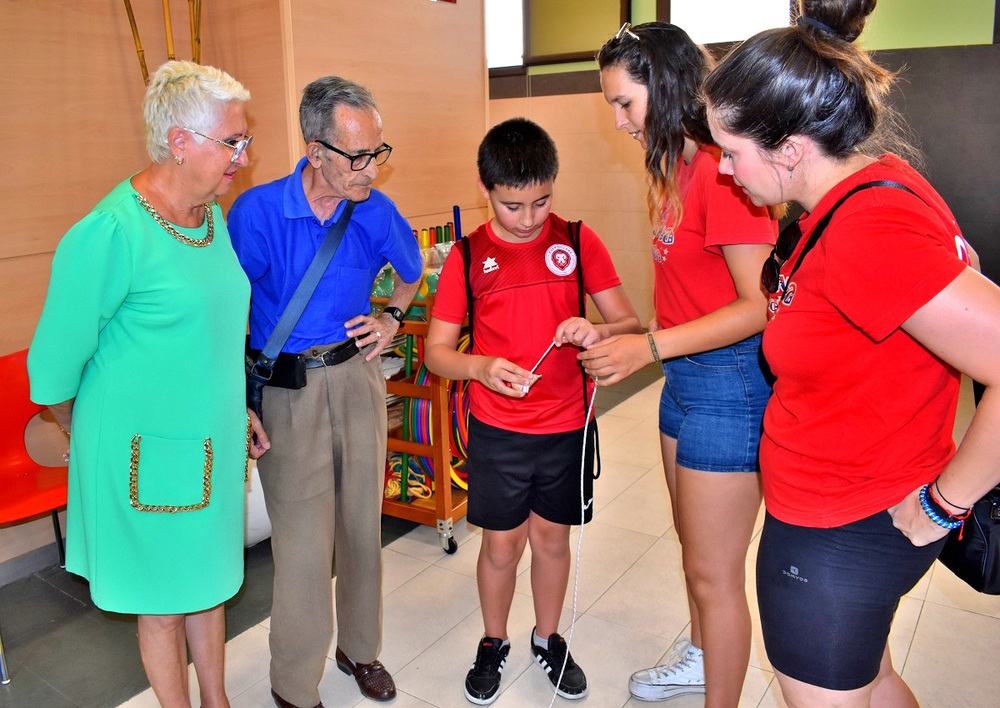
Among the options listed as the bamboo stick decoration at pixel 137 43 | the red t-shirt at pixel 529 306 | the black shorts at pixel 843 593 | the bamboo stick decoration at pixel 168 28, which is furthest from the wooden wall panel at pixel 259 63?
the black shorts at pixel 843 593

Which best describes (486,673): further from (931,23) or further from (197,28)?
(931,23)

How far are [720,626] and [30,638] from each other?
91.7 inches

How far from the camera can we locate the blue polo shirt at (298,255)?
2062mm

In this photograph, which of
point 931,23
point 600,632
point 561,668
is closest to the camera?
point 561,668

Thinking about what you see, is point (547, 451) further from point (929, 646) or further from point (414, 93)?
point (414, 93)

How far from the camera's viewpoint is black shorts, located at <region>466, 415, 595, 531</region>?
2197mm

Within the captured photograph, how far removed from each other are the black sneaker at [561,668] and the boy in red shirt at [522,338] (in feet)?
0.23

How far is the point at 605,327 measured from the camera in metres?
2.08

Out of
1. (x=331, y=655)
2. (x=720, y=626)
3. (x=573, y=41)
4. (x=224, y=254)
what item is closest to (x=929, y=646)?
(x=720, y=626)

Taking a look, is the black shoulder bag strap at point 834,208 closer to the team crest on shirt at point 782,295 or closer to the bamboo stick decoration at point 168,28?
the team crest on shirt at point 782,295

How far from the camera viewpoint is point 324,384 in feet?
7.09

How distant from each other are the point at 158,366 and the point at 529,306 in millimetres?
935

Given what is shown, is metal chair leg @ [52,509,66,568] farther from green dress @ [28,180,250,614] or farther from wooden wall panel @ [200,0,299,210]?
wooden wall panel @ [200,0,299,210]

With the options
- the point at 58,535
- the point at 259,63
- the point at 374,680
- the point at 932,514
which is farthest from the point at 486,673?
the point at 259,63
